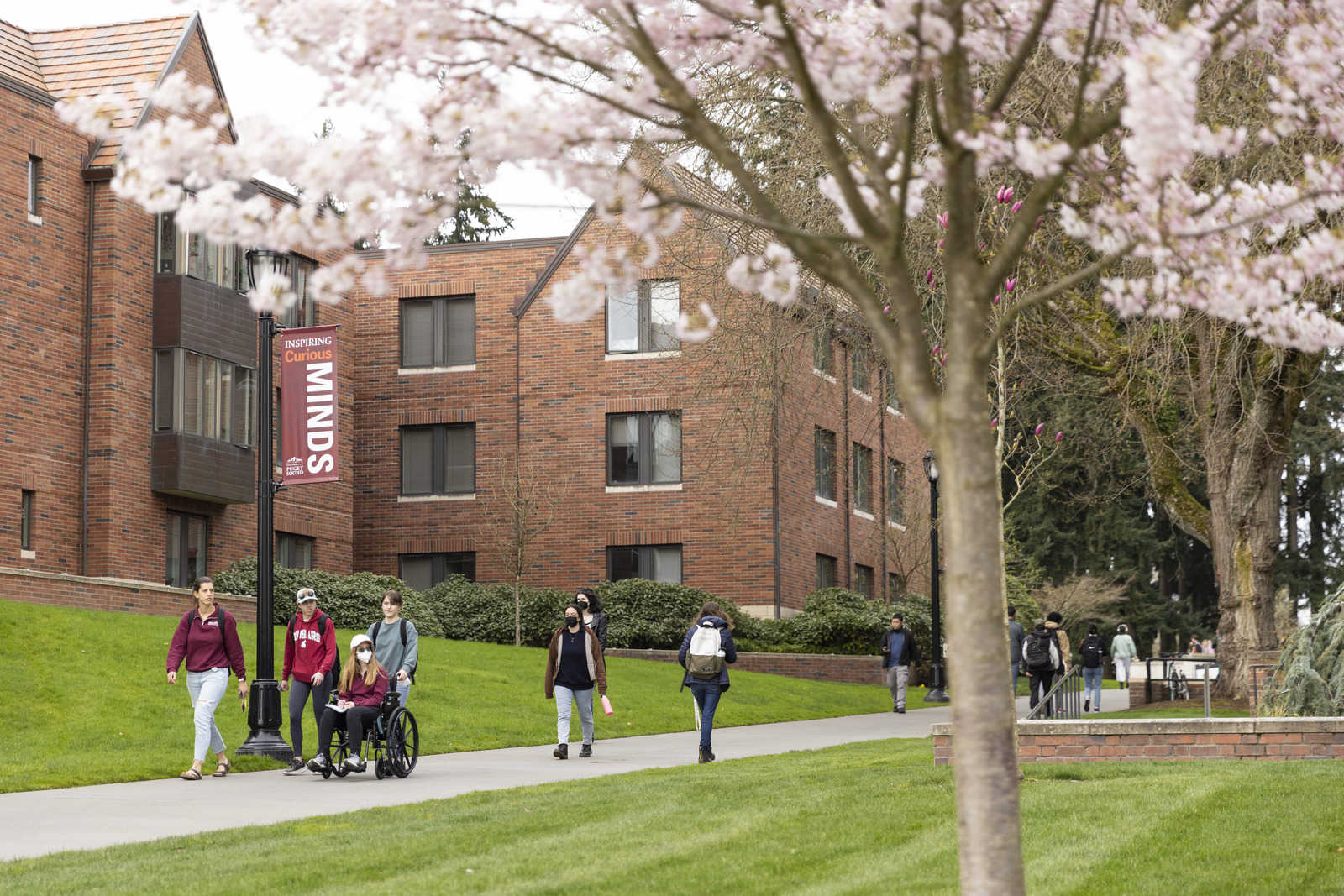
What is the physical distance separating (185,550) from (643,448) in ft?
35.3

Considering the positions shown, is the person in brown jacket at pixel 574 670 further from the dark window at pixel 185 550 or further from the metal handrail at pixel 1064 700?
the dark window at pixel 185 550

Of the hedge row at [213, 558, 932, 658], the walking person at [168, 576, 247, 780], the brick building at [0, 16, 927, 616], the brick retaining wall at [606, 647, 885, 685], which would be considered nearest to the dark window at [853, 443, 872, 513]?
the brick building at [0, 16, 927, 616]

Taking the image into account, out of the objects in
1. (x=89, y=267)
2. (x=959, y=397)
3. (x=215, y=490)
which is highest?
(x=89, y=267)

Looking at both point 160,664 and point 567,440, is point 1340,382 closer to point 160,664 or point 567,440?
point 567,440

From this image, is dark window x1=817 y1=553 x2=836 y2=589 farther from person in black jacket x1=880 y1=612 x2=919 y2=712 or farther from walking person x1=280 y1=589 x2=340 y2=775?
walking person x1=280 y1=589 x2=340 y2=775

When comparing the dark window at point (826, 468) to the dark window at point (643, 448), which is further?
the dark window at point (826, 468)

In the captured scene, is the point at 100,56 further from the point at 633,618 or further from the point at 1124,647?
the point at 1124,647

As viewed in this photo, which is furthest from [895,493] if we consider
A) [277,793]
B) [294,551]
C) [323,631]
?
[277,793]

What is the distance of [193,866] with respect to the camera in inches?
335

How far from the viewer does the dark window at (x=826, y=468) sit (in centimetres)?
3781

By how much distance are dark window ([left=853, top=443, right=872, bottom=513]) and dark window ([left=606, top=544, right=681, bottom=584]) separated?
6916 millimetres

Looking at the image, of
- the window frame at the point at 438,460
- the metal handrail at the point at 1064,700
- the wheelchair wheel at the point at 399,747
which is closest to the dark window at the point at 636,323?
the window frame at the point at 438,460

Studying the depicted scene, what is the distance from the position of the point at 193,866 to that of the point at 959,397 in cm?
534

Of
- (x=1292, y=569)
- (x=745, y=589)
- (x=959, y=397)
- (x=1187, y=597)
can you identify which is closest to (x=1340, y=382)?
(x=1292, y=569)
